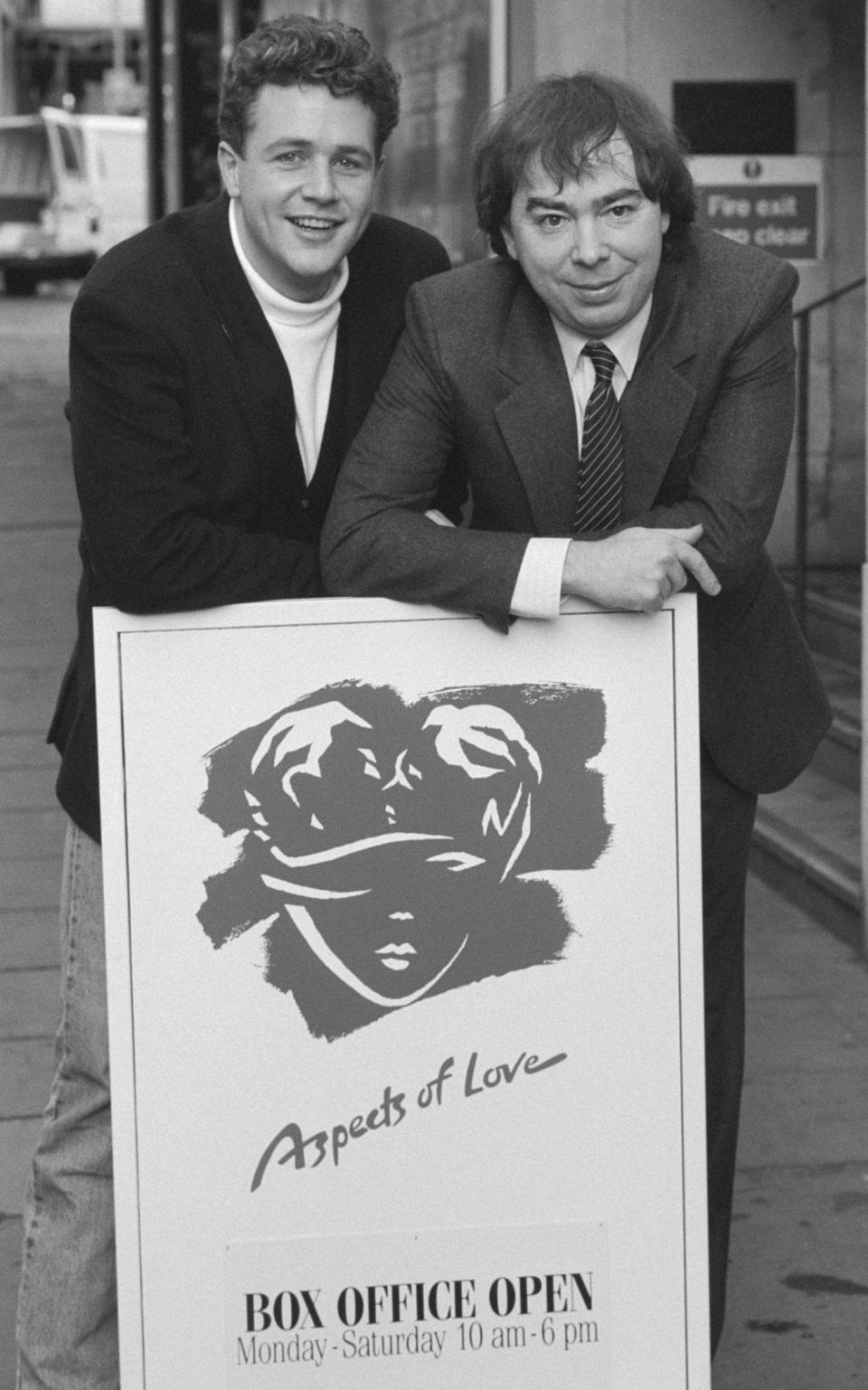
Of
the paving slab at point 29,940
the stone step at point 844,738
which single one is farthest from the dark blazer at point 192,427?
the stone step at point 844,738

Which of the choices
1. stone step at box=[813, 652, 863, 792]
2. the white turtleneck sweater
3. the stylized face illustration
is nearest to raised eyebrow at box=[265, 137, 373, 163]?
the white turtleneck sweater

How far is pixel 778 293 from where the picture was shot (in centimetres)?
280

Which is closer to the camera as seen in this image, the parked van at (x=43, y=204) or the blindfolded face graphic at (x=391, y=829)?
the blindfolded face graphic at (x=391, y=829)

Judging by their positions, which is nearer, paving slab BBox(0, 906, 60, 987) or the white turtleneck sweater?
the white turtleneck sweater

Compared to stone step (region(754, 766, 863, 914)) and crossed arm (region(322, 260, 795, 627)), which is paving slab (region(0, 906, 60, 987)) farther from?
crossed arm (region(322, 260, 795, 627))

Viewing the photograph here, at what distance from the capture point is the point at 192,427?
2729 mm

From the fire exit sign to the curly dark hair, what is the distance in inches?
186

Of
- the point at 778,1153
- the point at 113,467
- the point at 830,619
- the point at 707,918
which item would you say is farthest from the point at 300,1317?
the point at 830,619

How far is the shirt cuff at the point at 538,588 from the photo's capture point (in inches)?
102

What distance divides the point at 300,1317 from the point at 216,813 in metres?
0.62

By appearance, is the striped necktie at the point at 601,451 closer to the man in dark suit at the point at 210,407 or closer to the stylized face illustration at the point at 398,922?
the man in dark suit at the point at 210,407

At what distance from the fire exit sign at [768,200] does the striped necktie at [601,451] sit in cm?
463

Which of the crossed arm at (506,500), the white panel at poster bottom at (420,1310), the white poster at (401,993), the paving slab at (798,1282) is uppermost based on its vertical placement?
the crossed arm at (506,500)

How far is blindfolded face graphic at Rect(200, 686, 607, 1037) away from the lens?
2.63 m
